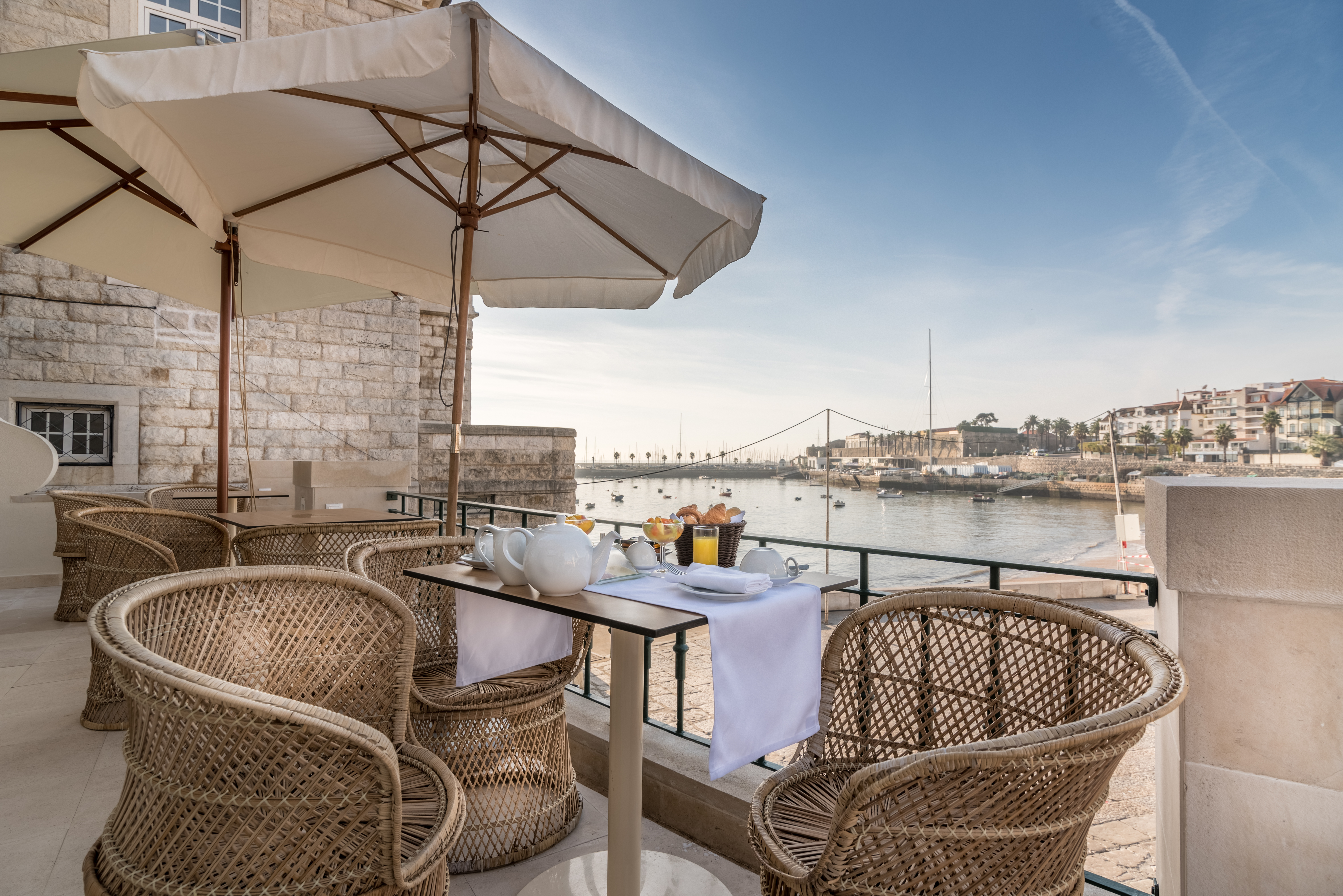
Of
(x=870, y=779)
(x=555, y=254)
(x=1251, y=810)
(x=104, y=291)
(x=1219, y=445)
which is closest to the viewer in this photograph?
(x=870, y=779)

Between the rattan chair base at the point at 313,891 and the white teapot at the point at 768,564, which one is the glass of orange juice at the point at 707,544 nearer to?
the white teapot at the point at 768,564

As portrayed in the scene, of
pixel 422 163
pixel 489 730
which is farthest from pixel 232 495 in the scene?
pixel 489 730

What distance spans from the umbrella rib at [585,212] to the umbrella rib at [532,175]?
0.22 ft

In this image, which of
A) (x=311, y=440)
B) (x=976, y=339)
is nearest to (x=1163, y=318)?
(x=976, y=339)

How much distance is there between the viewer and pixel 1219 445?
4388 cm

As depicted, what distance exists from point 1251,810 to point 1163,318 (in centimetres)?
6948

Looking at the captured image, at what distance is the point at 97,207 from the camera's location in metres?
3.65

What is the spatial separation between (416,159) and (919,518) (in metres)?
54.1

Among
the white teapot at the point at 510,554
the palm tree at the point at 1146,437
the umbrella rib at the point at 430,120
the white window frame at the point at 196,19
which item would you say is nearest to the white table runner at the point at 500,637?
the white teapot at the point at 510,554

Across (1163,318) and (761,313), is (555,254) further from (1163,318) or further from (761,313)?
(1163,318)

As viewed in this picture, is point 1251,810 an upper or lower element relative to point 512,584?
lower

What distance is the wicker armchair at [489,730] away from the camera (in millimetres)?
1846

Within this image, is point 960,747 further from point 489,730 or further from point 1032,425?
point 1032,425

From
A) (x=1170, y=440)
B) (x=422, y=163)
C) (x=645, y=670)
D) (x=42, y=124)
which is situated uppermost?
(x=1170, y=440)
